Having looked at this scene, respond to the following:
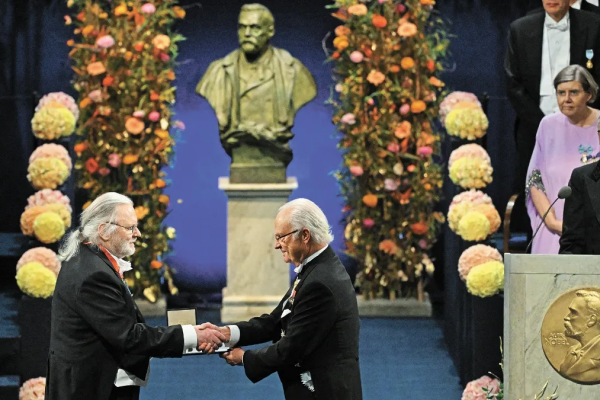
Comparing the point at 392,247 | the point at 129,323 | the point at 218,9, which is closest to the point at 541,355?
the point at 129,323

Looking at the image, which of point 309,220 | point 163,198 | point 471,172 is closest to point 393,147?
point 471,172

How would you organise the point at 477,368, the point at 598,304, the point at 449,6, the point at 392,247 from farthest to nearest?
the point at 449,6, the point at 392,247, the point at 477,368, the point at 598,304

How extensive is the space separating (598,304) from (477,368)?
2.41 metres

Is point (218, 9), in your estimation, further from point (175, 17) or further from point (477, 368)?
point (477, 368)

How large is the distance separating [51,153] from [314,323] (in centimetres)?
345

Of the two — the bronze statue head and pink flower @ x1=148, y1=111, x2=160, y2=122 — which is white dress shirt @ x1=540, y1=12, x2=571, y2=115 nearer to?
the bronze statue head

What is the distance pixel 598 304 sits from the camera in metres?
3.98

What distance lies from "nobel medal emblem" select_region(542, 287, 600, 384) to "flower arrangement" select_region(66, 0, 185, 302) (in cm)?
451

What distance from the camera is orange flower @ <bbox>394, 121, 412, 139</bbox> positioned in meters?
8.05

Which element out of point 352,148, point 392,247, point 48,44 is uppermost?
point 48,44

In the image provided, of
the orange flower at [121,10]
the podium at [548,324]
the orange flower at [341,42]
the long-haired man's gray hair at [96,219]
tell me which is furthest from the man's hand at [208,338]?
the orange flower at [121,10]

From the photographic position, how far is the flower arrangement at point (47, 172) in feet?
23.1

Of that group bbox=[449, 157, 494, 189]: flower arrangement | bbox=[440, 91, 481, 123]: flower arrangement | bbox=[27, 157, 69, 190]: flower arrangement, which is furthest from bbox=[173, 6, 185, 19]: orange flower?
bbox=[449, 157, 494, 189]: flower arrangement

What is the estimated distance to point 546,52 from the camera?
22.1 feet
